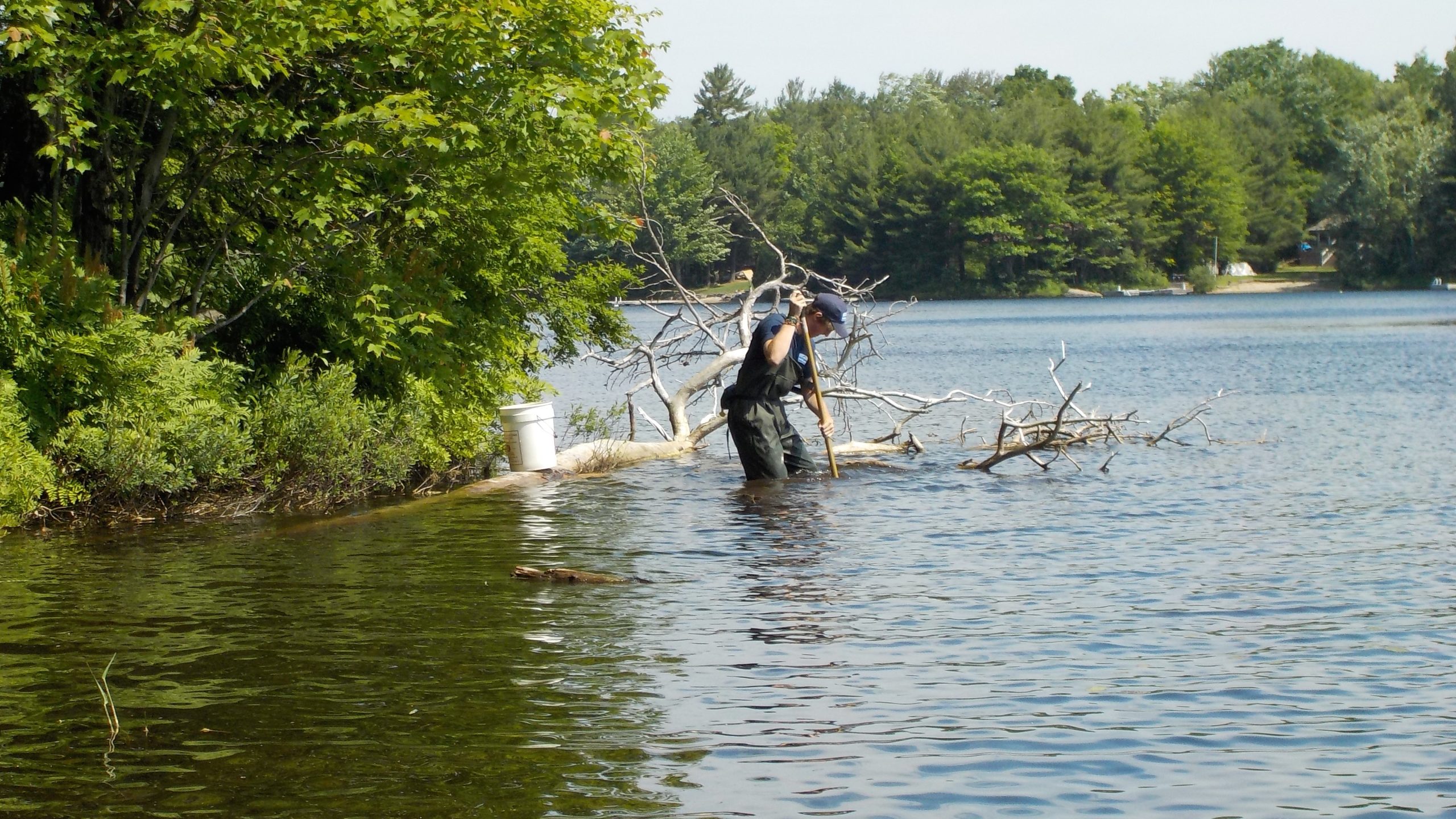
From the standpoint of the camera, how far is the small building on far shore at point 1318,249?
114250mm

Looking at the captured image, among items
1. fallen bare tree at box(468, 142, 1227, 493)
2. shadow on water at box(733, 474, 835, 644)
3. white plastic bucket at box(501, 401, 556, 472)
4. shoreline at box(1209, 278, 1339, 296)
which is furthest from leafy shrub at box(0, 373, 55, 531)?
shoreline at box(1209, 278, 1339, 296)

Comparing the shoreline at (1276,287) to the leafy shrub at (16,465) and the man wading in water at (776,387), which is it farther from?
the leafy shrub at (16,465)

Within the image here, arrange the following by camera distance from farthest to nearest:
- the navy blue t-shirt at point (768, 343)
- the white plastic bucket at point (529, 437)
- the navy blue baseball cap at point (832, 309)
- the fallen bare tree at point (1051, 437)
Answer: the fallen bare tree at point (1051, 437) → the white plastic bucket at point (529, 437) → the navy blue t-shirt at point (768, 343) → the navy blue baseball cap at point (832, 309)

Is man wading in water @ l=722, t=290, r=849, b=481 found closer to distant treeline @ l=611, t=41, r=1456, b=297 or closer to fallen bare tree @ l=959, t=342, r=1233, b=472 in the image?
fallen bare tree @ l=959, t=342, r=1233, b=472

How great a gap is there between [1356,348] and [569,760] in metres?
42.9

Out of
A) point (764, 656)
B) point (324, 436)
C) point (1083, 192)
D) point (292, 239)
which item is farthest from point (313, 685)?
point (1083, 192)

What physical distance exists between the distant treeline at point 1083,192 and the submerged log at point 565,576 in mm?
79991

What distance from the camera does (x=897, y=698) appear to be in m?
7.54

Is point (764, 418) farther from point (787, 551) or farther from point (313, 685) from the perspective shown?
point (313, 685)

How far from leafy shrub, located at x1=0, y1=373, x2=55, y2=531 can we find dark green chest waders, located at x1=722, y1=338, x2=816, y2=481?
6128 millimetres

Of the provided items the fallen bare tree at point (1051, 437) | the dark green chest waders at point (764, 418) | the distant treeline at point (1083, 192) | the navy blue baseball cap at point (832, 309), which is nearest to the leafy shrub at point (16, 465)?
the dark green chest waders at point (764, 418)

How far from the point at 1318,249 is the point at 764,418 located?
387 feet

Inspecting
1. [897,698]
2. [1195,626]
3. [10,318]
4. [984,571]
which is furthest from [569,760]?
[10,318]

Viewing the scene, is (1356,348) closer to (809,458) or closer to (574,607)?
(809,458)
